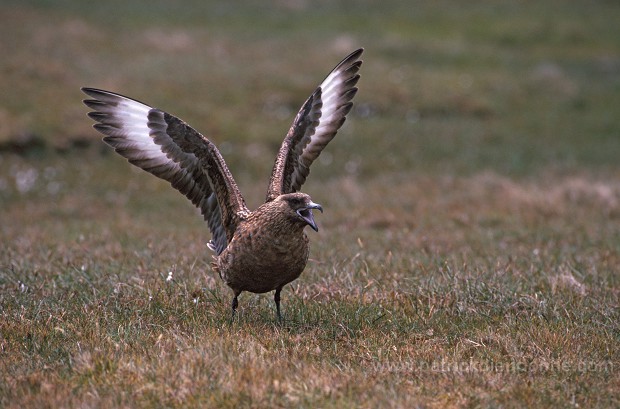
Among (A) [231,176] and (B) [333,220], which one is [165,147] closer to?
(A) [231,176]

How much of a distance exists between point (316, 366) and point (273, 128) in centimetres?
1275

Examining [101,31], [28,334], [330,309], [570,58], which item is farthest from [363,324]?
[570,58]

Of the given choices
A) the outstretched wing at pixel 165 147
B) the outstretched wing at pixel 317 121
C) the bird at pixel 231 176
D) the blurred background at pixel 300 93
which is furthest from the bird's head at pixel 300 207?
the blurred background at pixel 300 93

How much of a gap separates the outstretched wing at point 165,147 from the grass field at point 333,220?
32.1 inches

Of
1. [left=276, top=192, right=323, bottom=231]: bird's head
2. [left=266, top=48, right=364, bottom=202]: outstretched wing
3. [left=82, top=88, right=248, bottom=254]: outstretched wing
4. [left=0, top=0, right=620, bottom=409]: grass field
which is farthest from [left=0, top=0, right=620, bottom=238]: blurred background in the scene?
[left=276, top=192, right=323, bottom=231]: bird's head

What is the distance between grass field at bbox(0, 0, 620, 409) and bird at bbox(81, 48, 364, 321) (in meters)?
0.44

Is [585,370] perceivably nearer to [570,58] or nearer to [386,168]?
[386,168]

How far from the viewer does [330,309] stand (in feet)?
20.2

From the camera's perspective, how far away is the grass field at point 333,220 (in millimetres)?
4719

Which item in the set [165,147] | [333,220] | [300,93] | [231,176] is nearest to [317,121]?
[231,176]

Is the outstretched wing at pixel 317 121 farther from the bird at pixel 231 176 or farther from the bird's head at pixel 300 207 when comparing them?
the bird's head at pixel 300 207

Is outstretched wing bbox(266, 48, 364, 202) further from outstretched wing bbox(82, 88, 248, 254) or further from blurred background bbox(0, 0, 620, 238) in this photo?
blurred background bbox(0, 0, 620, 238)

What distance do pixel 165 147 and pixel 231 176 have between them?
0.70m

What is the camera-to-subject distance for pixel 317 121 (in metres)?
6.97
